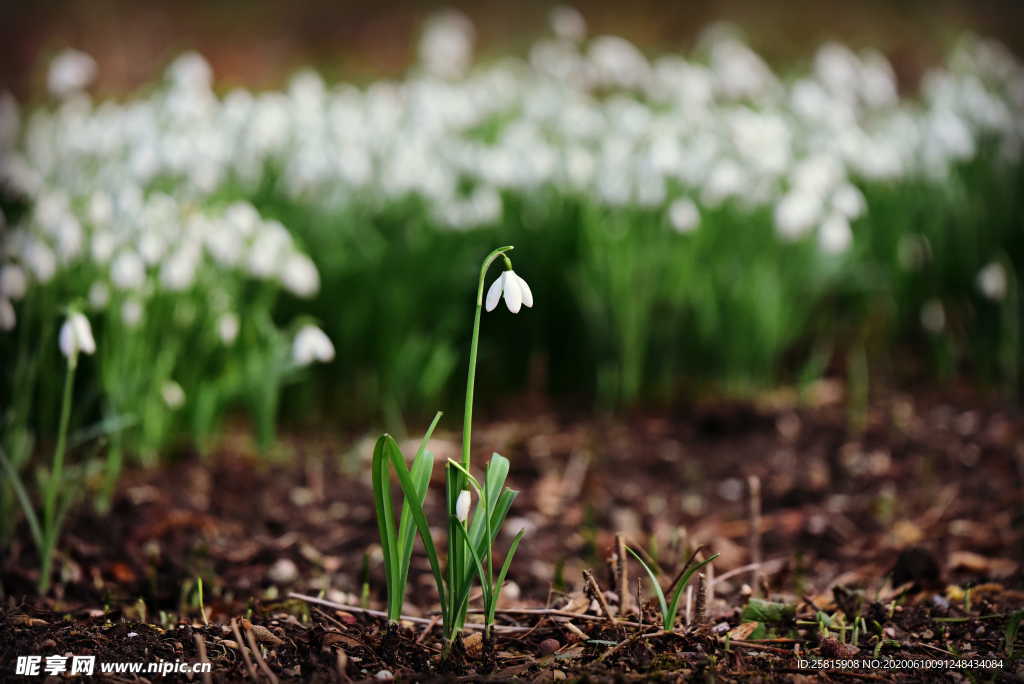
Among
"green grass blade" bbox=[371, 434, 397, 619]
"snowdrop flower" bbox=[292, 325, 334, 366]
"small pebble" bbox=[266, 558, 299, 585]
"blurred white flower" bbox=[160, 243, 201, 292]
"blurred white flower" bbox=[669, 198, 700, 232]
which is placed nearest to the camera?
"green grass blade" bbox=[371, 434, 397, 619]

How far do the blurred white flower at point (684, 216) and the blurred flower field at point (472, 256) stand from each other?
0.04 feet

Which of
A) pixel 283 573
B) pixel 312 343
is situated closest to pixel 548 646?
pixel 283 573

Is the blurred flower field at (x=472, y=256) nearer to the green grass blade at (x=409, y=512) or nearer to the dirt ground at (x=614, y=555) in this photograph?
the dirt ground at (x=614, y=555)

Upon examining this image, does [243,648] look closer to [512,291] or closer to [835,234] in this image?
[512,291]

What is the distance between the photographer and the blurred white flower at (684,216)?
11.2 ft

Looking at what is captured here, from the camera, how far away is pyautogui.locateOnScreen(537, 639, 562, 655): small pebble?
5.19 ft

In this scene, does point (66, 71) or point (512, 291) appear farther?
point (66, 71)

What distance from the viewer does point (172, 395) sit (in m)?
2.79

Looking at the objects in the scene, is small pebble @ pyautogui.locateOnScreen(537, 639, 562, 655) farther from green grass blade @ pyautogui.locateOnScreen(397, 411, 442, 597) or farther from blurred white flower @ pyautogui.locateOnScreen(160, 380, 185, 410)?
blurred white flower @ pyautogui.locateOnScreen(160, 380, 185, 410)

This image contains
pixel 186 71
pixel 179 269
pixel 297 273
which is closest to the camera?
pixel 179 269

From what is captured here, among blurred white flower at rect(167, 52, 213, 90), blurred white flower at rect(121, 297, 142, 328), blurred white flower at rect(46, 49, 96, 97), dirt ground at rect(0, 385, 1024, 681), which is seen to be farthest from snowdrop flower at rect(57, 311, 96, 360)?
blurred white flower at rect(167, 52, 213, 90)

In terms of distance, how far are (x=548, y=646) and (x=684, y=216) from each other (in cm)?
214

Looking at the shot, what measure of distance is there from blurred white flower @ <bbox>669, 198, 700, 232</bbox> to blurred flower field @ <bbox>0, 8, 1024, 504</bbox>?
1 cm

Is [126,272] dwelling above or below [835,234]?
below
